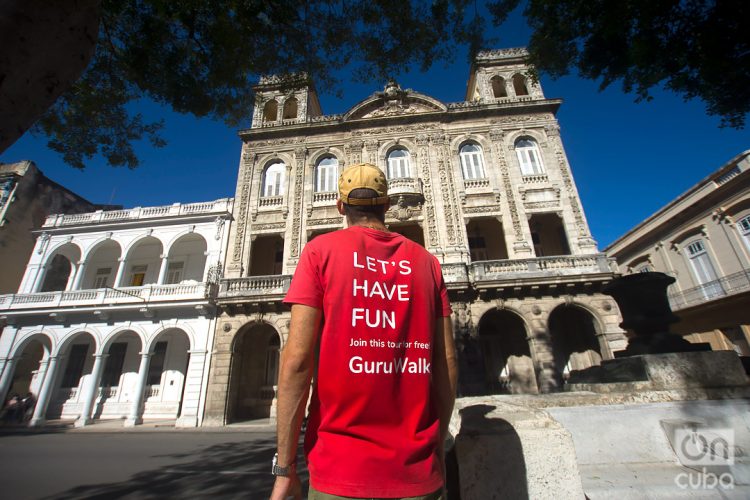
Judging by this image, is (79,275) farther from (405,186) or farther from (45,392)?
(405,186)

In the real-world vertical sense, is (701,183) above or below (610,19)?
above

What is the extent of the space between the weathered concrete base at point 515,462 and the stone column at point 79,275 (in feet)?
67.5

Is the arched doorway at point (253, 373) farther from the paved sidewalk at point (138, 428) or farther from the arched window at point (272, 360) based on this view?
the paved sidewalk at point (138, 428)

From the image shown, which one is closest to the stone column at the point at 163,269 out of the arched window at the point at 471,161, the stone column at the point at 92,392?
the stone column at the point at 92,392

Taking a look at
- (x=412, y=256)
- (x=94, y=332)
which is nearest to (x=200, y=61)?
(x=412, y=256)

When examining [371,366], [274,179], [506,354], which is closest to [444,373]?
[371,366]

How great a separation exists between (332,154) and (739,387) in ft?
53.0

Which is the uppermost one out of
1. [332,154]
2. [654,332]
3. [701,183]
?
[332,154]

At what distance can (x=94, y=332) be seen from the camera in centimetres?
1450

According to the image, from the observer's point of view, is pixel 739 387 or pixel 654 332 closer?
pixel 739 387

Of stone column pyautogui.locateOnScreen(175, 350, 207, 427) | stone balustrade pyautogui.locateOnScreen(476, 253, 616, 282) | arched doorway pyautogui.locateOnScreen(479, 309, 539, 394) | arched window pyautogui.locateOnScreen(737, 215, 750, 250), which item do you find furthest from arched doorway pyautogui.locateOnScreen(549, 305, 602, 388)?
stone column pyautogui.locateOnScreen(175, 350, 207, 427)

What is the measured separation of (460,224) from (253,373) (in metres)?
11.6

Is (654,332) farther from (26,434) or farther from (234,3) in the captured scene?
(26,434)

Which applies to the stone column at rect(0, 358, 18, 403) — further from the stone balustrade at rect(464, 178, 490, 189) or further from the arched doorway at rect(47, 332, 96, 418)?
the stone balustrade at rect(464, 178, 490, 189)
